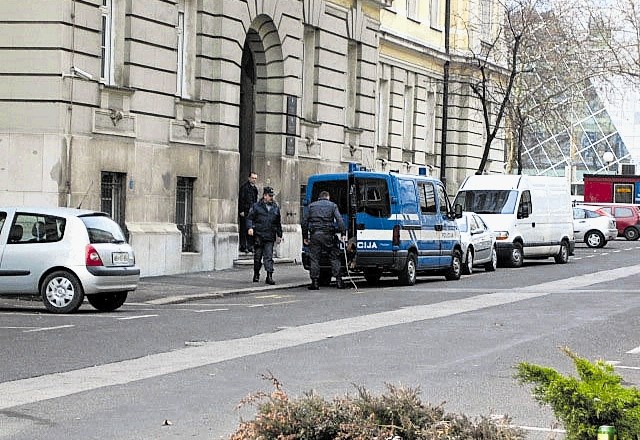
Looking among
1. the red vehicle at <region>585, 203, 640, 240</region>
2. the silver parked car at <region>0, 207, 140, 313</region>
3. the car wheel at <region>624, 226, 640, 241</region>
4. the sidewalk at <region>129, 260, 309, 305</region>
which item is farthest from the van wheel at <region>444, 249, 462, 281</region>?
the car wheel at <region>624, 226, 640, 241</region>

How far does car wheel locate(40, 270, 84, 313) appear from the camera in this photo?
1961 cm

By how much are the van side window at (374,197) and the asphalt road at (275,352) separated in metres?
2.29

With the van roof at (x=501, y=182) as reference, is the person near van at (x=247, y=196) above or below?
below

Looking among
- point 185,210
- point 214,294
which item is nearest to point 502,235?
point 185,210

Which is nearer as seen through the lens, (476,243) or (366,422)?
(366,422)

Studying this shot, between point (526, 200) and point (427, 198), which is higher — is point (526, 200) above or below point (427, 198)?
above

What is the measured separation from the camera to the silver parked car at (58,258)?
19.6 m

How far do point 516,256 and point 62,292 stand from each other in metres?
20.0

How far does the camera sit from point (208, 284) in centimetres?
2675

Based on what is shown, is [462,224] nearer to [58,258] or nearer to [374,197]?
[374,197]

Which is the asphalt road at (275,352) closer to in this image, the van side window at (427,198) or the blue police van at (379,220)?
the blue police van at (379,220)

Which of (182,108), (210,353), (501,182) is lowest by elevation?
(210,353)

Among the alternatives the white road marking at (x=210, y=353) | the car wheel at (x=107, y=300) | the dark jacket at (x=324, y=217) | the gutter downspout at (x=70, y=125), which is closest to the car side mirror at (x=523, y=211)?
the dark jacket at (x=324, y=217)

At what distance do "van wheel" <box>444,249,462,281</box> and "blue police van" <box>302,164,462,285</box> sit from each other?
215 cm
